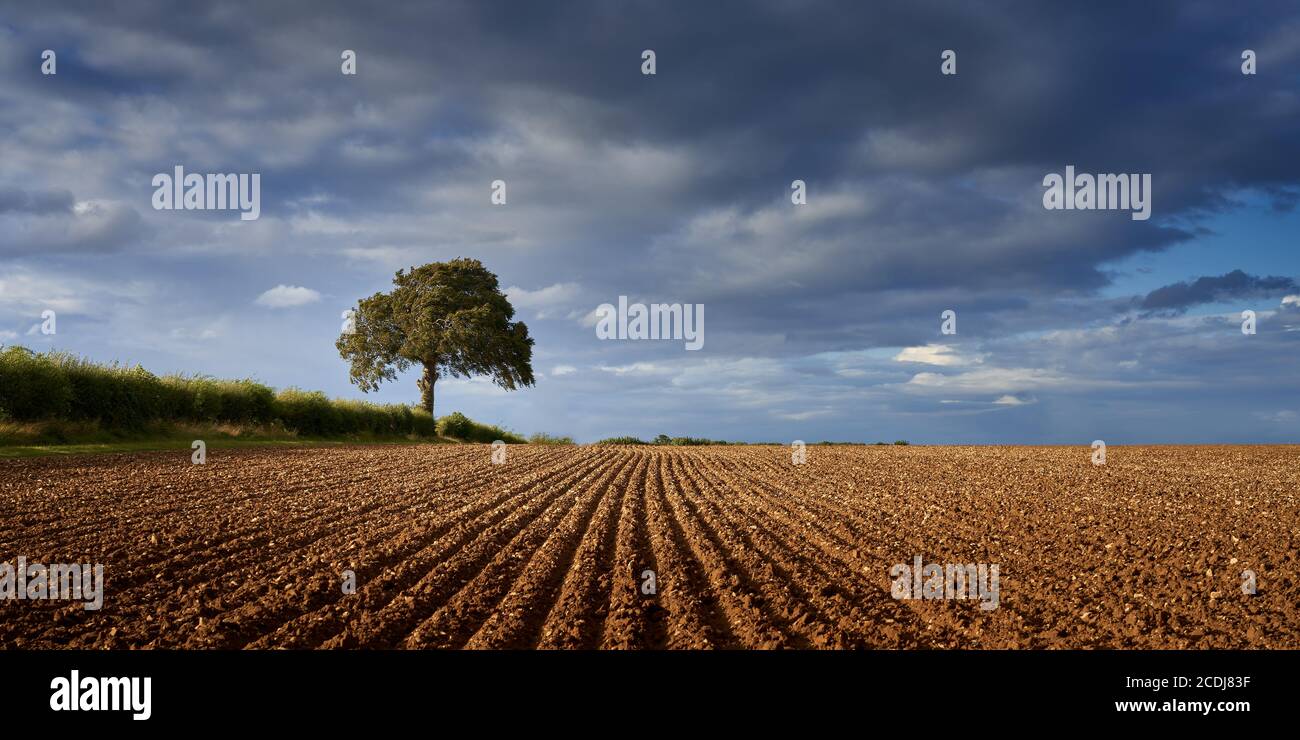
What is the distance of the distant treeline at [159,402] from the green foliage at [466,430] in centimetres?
308

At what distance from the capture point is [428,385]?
55125 mm

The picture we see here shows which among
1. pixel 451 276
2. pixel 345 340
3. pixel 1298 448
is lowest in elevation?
pixel 1298 448

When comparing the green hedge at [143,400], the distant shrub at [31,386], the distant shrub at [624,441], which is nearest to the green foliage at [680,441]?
the distant shrub at [624,441]

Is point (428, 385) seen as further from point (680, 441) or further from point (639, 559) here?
point (639, 559)

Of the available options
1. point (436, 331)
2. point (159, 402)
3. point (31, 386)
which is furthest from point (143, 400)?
point (436, 331)

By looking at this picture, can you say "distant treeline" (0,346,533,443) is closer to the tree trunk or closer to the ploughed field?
the tree trunk

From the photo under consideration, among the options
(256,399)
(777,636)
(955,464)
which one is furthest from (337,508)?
(256,399)

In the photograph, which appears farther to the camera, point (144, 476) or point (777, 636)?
point (144, 476)

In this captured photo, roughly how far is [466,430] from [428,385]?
14.4ft

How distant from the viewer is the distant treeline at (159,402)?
2742 centimetres

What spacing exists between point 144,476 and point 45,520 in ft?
22.1

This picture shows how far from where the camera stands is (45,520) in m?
12.6
